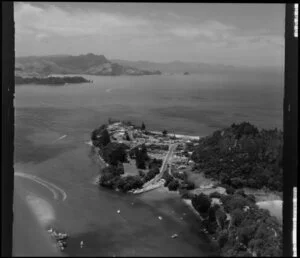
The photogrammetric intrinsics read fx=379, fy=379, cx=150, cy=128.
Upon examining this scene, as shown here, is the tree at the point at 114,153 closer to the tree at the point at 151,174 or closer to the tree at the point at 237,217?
the tree at the point at 151,174

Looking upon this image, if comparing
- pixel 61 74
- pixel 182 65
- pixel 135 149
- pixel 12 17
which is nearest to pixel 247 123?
pixel 182 65

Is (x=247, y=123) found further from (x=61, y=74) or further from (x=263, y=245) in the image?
(x=61, y=74)

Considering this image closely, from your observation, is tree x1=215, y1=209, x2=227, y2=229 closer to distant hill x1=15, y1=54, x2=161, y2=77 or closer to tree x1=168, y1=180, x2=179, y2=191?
tree x1=168, y1=180, x2=179, y2=191

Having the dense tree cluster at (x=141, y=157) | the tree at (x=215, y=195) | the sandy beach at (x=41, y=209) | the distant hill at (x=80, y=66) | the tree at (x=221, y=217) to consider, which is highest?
the distant hill at (x=80, y=66)

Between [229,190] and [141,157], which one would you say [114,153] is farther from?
[229,190]

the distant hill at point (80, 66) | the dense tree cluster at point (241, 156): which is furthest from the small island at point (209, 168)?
the distant hill at point (80, 66)

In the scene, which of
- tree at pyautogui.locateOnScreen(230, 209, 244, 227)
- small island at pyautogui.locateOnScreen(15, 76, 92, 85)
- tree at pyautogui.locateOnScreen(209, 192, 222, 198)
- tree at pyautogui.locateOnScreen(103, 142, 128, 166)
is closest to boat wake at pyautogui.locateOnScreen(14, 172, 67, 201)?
tree at pyautogui.locateOnScreen(103, 142, 128, 166)

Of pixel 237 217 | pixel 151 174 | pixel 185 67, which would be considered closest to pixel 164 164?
pixel 151 174
